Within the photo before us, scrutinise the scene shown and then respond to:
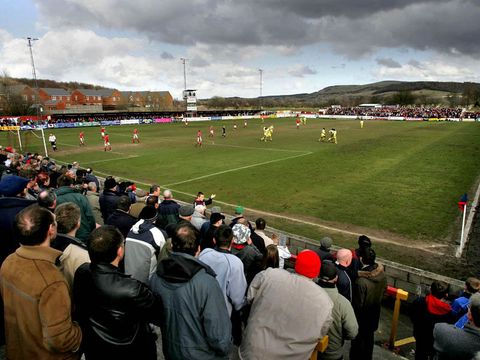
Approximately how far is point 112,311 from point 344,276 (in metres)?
2.97

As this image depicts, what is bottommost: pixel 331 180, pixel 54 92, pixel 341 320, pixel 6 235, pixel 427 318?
pixel 331 180

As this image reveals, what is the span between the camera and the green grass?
40.4 ft

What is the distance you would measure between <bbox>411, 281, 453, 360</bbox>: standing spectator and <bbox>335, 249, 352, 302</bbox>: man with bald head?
114 centimetres

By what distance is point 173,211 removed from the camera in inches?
275

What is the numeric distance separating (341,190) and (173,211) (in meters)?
10.9

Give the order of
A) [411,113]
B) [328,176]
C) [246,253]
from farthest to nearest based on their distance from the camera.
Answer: [411,113], [328,176], [246,253]

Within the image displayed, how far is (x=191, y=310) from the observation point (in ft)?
9.66

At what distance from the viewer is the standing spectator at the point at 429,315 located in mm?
4367

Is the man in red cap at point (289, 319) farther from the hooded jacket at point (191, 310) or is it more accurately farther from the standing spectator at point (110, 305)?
the standing spectator at point (110, 305)

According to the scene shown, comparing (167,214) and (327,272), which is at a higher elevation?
(327,272)

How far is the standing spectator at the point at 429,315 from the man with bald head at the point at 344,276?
1.14 meters

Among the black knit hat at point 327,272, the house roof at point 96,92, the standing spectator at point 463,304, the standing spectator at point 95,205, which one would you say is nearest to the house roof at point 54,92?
the house roof at point 96,92

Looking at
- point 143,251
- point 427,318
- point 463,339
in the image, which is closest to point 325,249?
point 427,318

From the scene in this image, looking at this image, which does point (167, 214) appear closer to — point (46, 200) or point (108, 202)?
point (108, 202)
